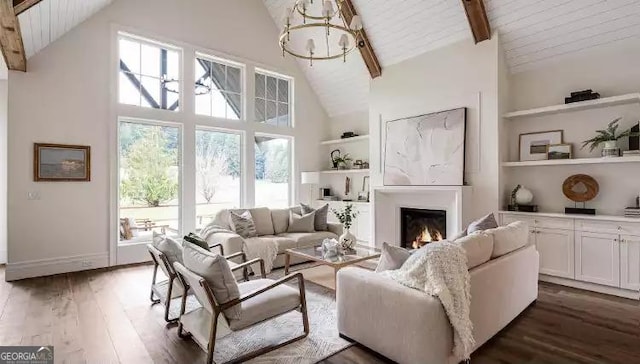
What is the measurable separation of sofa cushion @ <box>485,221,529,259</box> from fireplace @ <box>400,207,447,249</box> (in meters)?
2.24

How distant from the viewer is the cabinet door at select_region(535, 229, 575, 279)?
14.1 feet

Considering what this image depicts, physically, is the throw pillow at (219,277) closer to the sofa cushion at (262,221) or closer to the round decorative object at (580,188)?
the sofa cushion at (262,221)

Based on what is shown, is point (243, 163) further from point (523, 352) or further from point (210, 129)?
point (523, 352)

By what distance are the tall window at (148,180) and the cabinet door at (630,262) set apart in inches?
250

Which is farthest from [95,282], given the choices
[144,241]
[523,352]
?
[523,352]

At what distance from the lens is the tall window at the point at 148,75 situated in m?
5.53

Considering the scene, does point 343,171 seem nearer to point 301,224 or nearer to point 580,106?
point 301,224

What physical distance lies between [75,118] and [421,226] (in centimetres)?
576

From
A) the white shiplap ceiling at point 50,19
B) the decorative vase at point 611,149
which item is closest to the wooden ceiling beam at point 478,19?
the decorative vase at point 611,149

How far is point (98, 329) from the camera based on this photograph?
9.93 feet

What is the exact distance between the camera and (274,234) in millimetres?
5609

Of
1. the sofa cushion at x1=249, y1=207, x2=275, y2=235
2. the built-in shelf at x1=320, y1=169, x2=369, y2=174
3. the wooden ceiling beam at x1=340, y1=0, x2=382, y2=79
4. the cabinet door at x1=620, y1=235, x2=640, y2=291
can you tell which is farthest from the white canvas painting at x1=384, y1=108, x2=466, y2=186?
the sofa cushion at x1=249, y1=207, x2=275, y2=235

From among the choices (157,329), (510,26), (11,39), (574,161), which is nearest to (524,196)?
(574,161)

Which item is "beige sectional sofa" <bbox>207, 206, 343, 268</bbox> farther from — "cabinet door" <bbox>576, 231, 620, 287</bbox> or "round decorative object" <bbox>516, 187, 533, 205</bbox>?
"cabinet door" <bbox>576, 231, 620, 287</bbox>
